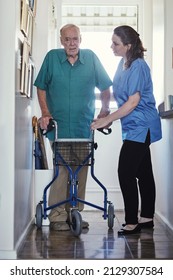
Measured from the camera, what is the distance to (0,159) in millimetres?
2436

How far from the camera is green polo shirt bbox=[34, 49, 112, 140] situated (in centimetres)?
332

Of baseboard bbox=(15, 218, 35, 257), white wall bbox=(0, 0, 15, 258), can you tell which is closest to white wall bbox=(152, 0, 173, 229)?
baseboard bbox=(15, 218, 35, 257)

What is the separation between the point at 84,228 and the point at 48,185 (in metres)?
0.39

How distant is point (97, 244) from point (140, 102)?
2.83 feet

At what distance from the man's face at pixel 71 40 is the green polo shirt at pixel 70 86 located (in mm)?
65

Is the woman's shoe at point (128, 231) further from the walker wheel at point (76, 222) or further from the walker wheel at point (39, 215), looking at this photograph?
the walker wheel at point (39, 215)

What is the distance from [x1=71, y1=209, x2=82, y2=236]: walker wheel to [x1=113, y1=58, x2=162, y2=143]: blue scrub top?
1.74ft

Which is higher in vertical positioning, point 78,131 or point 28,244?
point 78,131

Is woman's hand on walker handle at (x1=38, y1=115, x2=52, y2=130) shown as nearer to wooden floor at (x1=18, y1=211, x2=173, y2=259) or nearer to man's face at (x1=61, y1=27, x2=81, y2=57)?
man's face at (x1=61, y1=27, x2=81, y2=57)

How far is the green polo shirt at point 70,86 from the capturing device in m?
3.32

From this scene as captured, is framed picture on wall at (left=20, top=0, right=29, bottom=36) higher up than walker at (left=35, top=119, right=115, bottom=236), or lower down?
higher up
